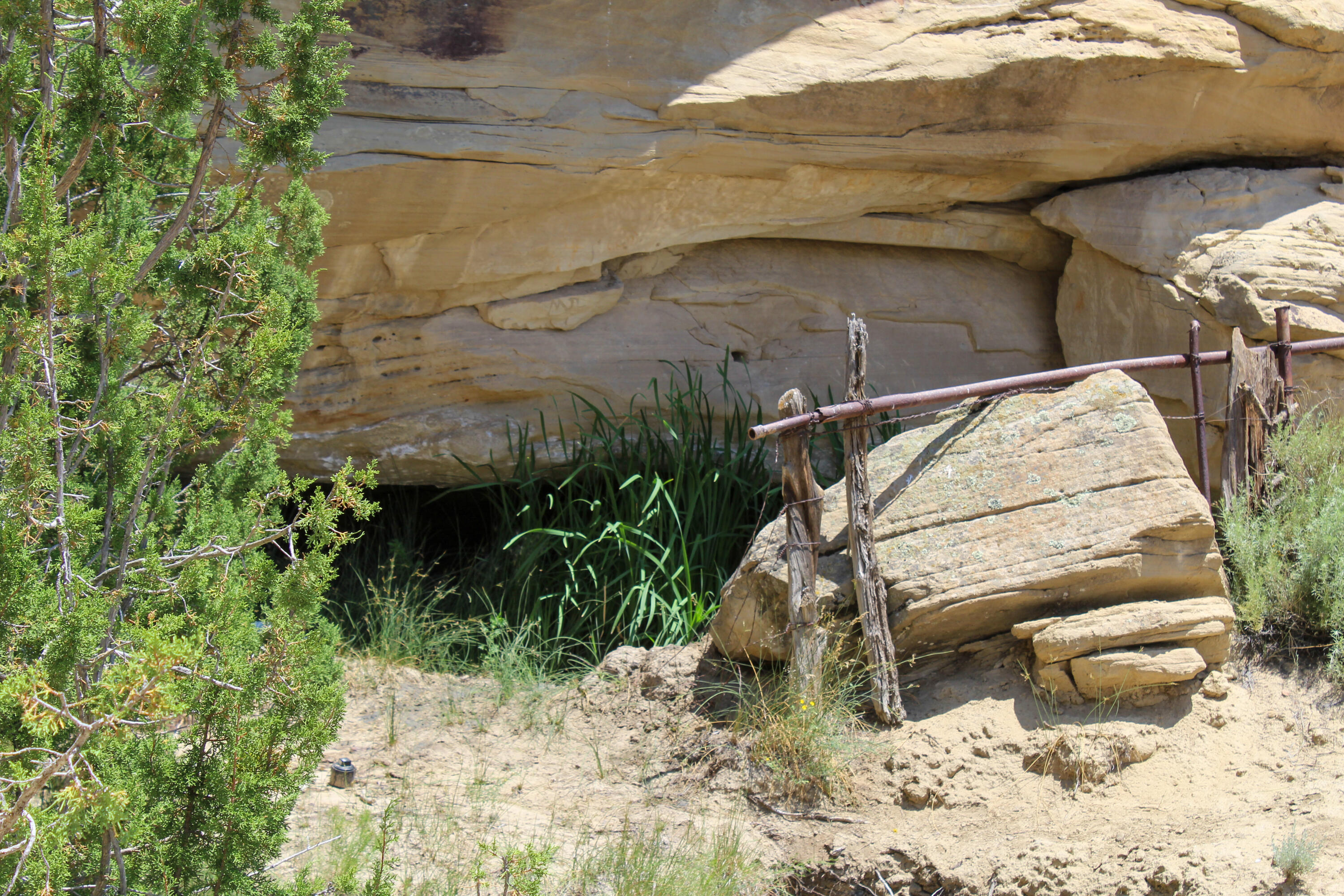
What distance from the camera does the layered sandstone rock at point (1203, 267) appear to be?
13.9ft

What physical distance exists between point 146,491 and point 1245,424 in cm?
391

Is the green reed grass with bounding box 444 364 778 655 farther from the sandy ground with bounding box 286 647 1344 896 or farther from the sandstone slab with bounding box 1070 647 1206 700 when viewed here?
the sandstone slab with bounding box 1070 647 1206 700

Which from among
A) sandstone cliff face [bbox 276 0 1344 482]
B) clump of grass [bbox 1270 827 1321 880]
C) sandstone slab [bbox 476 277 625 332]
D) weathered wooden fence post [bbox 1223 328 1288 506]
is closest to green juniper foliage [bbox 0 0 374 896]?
sandstone cliff face [bbox 276 0 1344 482]

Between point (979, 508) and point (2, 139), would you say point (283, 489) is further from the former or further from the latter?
point (979, 508)

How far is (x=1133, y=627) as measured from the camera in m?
3.22

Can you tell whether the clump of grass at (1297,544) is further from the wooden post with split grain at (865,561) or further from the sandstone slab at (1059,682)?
the wooden post with split grain at (865,561)

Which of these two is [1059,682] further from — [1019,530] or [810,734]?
[810,734]

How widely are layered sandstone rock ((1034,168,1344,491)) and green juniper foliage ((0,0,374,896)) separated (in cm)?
379

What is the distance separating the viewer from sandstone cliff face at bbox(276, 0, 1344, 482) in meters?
4.18

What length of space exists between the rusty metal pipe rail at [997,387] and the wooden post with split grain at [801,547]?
7cm

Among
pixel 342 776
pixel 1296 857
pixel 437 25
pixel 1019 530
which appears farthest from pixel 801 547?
pixel 437 25

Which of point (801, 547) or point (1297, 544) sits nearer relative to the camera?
point (801, 547)

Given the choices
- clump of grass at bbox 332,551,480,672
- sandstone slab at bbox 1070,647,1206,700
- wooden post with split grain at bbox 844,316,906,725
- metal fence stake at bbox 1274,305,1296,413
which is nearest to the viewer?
sandstone slab at bbox 1070,647,1206,700

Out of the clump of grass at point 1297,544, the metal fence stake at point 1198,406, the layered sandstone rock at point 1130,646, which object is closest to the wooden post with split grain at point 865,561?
the layered sandstone rock at point 1130,646
